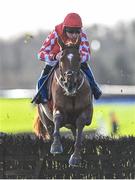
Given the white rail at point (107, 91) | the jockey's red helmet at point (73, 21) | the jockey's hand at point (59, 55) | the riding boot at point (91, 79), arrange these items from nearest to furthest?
the jockey's hand at point (59, 55) < the jockey's red helmet at point (73, 21) < the riding boot at point (91, 79) < the white rail at point (107, 91)

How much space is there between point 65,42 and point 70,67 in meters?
0.66

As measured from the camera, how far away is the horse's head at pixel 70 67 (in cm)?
808

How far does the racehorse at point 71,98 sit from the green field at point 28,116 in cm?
541

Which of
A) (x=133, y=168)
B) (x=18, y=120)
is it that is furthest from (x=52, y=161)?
(x=18, y=120)

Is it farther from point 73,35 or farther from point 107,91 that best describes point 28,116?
point 73,35

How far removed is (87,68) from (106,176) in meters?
2.23

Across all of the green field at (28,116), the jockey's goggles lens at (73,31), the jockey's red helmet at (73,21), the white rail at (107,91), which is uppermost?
the jockey's red helmet at (73,21)

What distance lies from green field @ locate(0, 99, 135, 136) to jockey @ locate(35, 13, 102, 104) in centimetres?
509

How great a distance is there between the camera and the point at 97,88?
30.6 ft

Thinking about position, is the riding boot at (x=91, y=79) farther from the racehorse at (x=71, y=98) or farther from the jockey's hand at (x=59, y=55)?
the jockey's hand at (x=59, y=55)

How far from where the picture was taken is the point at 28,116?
15320 millimetres

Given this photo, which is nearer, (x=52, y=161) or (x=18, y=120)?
(x=52, y=161)

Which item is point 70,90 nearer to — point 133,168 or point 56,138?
point 56,138

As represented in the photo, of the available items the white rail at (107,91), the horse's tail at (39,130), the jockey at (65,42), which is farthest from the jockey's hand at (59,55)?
the white rail at (107,91)
